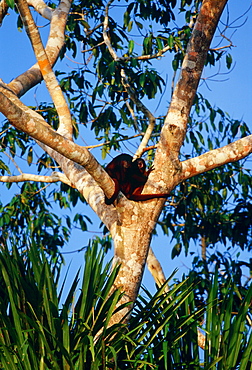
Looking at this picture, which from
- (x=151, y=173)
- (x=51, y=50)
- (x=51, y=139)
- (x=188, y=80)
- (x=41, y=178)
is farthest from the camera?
(x=51, y=50)

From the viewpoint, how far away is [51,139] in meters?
3.53

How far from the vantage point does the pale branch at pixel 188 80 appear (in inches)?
163

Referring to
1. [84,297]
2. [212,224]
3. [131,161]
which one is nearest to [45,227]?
[212,224]

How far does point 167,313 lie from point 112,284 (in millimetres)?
411

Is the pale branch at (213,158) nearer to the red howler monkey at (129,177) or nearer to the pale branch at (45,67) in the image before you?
the red howler monkey at (129,177)

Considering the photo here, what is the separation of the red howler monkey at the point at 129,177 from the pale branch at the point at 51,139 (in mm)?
109

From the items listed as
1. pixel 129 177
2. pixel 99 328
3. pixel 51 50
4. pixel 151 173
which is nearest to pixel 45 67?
pixel 51 50

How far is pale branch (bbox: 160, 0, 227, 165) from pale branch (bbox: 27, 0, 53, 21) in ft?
7.11

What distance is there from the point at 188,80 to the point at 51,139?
1368 millimetres

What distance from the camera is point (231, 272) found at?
24.3 ft

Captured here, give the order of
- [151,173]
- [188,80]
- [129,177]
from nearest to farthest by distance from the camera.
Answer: [151,173], [129,177], [188,80]

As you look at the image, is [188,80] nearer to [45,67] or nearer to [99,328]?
[45,67]

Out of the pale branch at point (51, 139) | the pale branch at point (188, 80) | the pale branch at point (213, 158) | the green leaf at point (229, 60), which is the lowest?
the pale branch at point (51, 139)

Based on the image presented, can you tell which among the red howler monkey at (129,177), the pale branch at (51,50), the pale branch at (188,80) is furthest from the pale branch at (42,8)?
the red howler monkey at (129,177)
